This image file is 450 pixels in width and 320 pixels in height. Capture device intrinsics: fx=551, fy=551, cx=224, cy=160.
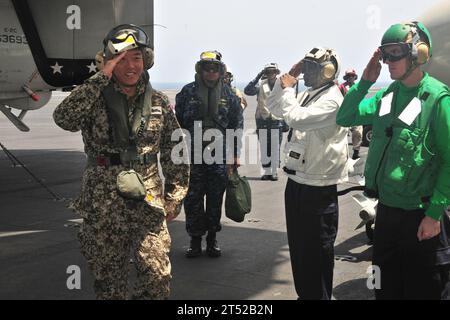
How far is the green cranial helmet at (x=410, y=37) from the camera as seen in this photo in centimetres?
327

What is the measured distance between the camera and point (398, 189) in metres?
3.22

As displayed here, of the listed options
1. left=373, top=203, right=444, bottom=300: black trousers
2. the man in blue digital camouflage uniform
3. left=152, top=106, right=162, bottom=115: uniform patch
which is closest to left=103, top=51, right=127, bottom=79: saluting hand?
left=152, top=106, right=162, bottom=115: uniform patch

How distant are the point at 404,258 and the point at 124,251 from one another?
5.55 feet

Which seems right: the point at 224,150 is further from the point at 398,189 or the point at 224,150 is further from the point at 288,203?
the point at 398,189

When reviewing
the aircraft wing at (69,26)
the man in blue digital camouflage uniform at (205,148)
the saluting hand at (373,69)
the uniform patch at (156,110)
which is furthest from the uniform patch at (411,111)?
the aircraft wing at (69,26)

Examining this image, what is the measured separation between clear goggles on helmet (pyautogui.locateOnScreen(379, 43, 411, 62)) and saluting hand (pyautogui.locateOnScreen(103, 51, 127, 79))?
156 centimetres

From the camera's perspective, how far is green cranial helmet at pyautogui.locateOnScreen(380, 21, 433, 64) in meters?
3.27

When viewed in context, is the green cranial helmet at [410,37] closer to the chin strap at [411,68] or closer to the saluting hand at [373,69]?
the chin strap at [411,68]

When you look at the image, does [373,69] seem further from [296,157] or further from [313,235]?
[313,235]

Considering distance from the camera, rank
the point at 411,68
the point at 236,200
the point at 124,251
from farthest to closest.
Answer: the point at 236,200 → the point at 124,251 → the point at 411,68

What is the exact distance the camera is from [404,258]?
10.7 ft

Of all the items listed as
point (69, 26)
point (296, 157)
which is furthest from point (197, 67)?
point (69, 26)
